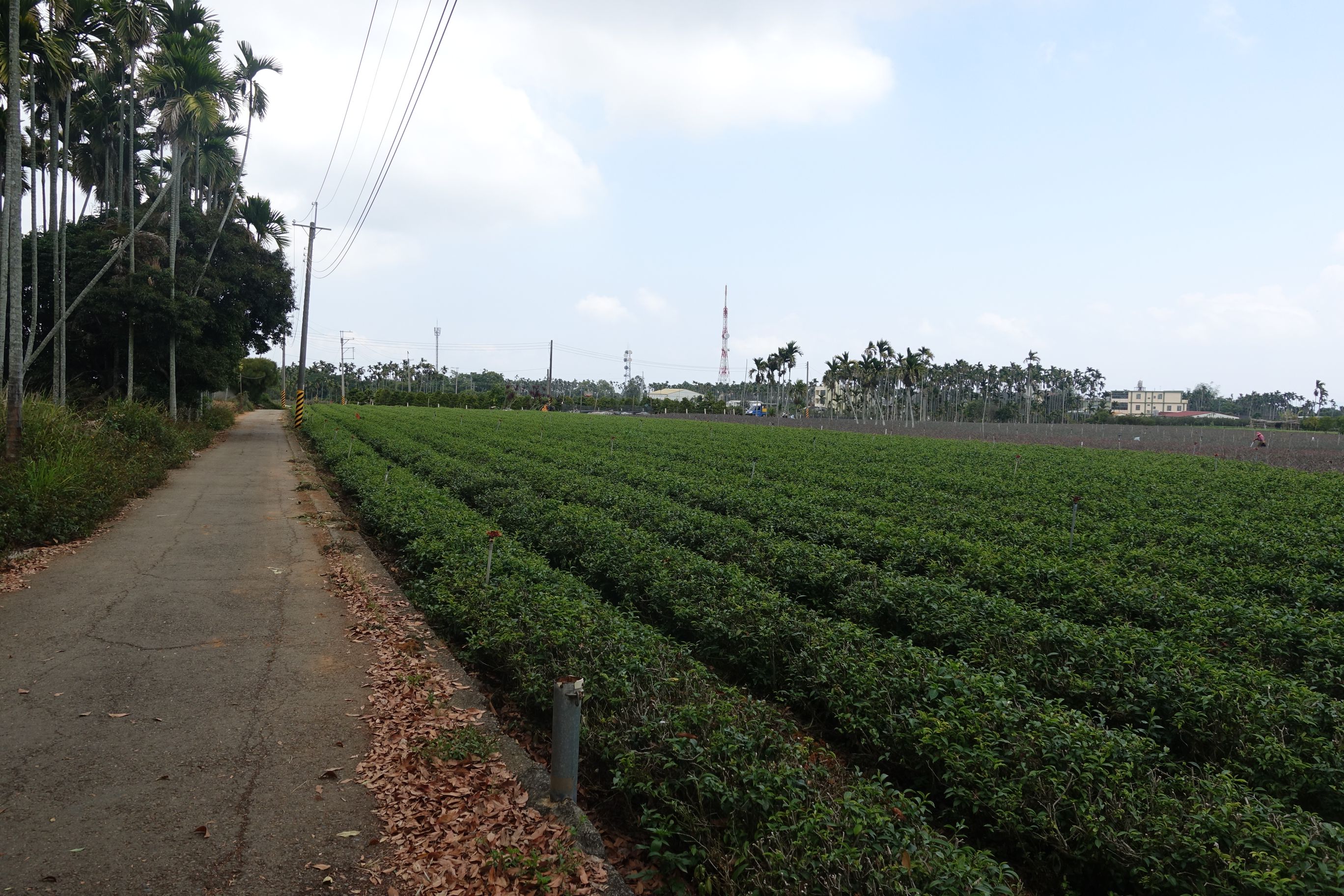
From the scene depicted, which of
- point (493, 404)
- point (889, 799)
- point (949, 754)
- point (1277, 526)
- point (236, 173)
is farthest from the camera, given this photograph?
point (493, 404)

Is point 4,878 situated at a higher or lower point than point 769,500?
lower

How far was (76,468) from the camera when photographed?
38.4 feet

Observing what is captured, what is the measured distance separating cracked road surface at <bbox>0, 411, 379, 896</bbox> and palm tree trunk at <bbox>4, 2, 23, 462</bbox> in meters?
4.37

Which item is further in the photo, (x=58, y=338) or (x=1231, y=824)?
(x=58, y=338)

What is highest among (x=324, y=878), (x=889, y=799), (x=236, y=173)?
(x=236, y=173)

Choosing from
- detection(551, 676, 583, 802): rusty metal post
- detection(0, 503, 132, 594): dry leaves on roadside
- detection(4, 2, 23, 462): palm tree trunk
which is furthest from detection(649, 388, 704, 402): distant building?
detection(551, 676, 583, 802): rusty metal post

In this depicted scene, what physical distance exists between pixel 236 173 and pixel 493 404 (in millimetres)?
60504

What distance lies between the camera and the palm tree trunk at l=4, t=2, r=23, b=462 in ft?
39.3

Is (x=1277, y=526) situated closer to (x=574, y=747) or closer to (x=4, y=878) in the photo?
(x=574, y=747)

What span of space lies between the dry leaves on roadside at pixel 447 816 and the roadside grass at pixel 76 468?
6.81 metres

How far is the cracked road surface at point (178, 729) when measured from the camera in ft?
12.1

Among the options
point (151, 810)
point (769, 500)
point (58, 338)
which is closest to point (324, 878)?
point (151, 810)

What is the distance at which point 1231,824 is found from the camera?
135 inches

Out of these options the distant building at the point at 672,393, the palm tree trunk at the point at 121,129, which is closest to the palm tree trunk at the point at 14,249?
the palm tree trunk at the point at 121,129
